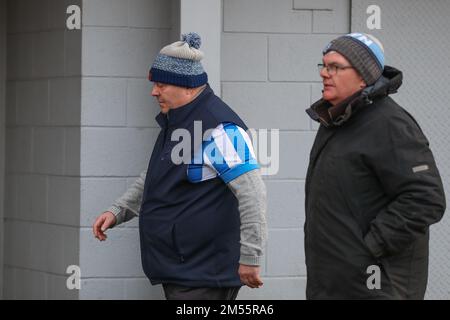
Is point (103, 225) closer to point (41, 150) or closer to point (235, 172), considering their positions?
point (235, 172)

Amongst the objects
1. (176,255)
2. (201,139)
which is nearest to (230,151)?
(201,139)

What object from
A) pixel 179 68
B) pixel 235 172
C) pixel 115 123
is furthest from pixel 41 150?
pixel 235 172

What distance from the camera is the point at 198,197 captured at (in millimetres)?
4691

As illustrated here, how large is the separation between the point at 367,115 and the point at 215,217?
0.89m

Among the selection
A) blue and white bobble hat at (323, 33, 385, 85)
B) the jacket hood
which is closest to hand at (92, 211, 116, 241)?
the jacket hood

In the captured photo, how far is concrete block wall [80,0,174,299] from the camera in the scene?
6.32 meters

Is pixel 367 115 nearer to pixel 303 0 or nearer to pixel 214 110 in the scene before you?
pixel 214 110

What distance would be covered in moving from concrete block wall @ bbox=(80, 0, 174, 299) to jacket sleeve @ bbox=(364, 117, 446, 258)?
2.46 m

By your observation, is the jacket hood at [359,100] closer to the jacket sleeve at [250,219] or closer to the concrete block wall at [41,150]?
the jacket sleeve at [250,219]

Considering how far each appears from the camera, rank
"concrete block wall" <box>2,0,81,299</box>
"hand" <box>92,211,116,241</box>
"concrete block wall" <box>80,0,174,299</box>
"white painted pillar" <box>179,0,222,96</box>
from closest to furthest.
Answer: "hand" <box>92,211,116,241</box> → "white painted pillar" <box>179,0,222,96</box> → "concrete block wall" <box>80,0,174,299</box> → "concrete block wall" <box>2,0,81,299</box>

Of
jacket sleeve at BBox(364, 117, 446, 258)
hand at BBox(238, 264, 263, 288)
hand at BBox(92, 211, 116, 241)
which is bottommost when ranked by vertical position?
hand at BBox(238, 264, 263, 288)

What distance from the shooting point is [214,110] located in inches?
187

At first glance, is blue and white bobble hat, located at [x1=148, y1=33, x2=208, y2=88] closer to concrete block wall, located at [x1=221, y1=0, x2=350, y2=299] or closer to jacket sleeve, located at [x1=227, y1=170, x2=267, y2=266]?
jacket sleeve, located at [x1=227, y1=170, x2=267, y2=266]

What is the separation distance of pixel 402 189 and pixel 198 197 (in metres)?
0.99
